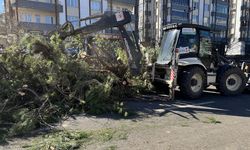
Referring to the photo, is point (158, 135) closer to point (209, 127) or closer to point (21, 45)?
point (209, 127)

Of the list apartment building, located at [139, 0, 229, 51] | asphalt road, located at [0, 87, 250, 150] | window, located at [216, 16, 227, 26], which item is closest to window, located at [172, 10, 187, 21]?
apartment building, located at [139, 0, 229, 51]

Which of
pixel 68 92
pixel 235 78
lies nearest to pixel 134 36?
pixel 68 92

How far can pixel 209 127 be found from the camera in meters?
5.77

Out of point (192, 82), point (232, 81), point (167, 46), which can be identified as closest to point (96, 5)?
point (167, 46)

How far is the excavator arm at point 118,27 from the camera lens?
28.6 feet

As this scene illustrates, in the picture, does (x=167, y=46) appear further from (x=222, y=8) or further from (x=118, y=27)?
(x=222, y=8)

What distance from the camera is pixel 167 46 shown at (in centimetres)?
912

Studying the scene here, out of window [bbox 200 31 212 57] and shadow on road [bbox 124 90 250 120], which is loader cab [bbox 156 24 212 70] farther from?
shadow on road [bbox 124 90 250 120]

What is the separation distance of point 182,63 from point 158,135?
3881mm

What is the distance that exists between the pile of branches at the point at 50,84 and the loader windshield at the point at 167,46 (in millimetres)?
1947

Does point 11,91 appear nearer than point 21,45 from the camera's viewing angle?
Yes

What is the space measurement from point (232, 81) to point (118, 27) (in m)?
4.60

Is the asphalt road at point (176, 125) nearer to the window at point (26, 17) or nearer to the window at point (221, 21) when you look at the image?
the window at point (26, 17)

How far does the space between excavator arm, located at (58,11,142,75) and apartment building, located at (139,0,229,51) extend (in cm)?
3481
